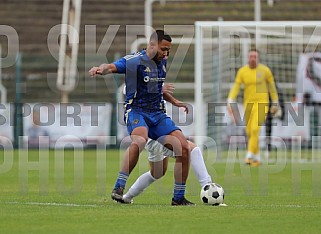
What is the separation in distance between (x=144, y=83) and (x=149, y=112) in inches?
13.5

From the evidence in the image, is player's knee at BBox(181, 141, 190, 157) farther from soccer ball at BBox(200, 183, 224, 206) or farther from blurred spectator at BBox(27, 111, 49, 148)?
blurred spectator at BBox(27, 111, 49, 148)

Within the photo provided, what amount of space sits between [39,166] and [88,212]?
8780 millimetres

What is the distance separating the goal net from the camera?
2066 centimetres

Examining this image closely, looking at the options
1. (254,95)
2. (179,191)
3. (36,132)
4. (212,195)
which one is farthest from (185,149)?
(36,132)

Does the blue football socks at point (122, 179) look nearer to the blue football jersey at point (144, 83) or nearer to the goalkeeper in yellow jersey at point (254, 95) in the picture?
the blue football jersey at point (144, 83)

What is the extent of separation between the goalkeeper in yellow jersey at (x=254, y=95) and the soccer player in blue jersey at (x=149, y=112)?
7.82 metres

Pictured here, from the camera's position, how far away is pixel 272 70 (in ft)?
73.2

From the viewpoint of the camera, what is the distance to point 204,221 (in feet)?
27.6

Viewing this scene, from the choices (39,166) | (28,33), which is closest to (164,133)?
(39,166)

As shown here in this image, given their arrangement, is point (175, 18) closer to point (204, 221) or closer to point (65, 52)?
point (65, 52)

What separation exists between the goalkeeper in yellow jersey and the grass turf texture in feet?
1.65

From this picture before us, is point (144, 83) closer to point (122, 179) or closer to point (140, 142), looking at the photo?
point (140, 142)

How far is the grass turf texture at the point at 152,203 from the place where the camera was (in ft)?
26.5

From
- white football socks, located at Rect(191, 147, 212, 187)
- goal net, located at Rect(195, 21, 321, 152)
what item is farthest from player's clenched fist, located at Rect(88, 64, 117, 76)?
goal net, located at Rect(195, 21, 321, 152)
